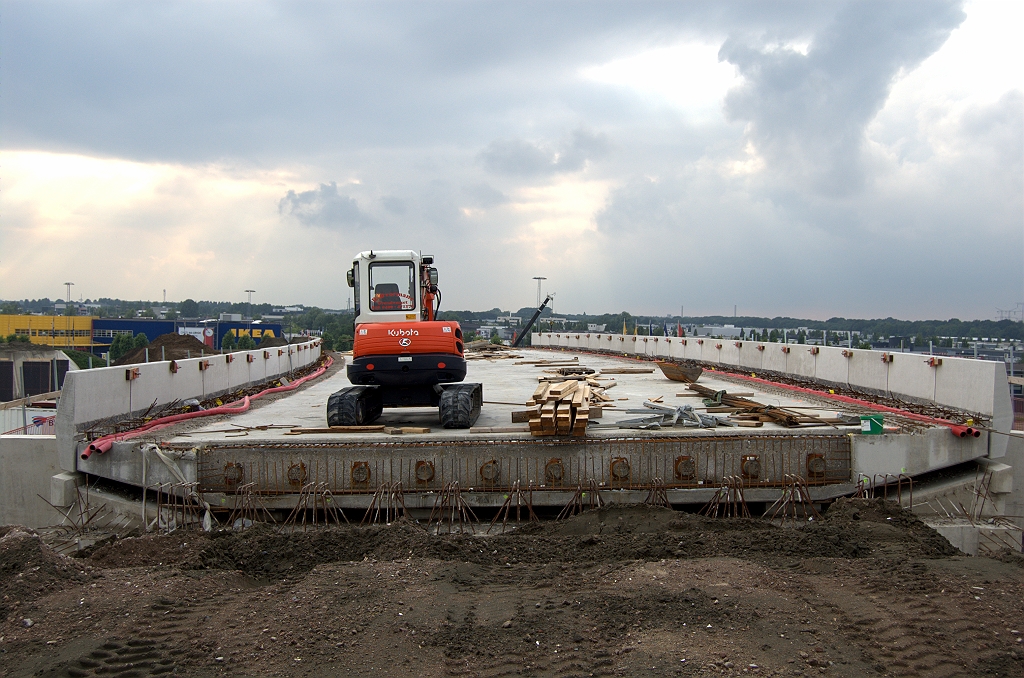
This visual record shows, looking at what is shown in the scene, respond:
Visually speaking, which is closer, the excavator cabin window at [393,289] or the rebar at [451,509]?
the rebar at [451,509]

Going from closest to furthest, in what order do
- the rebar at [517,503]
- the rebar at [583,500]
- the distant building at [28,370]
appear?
the rebar at [517,503] → the rebar at [583,500] → the distant building at [28,370]

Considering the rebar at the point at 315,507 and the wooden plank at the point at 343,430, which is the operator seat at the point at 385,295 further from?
the rebar at the point at 315,507

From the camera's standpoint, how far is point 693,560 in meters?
7.10

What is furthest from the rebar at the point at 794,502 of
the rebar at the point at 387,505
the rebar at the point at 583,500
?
the rebar at the point at 387,505


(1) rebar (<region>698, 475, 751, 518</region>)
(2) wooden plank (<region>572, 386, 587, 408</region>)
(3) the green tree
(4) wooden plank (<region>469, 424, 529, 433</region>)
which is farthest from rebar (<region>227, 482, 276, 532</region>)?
(3) the green tree

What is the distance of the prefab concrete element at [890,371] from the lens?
10469 mm

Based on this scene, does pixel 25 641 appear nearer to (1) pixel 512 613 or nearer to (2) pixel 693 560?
(1) pixel 512 613

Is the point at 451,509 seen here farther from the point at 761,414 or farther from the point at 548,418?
the point at 761,414

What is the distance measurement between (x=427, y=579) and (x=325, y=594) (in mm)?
902

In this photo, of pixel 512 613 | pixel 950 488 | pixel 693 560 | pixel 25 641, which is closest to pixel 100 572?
pixel 25 641

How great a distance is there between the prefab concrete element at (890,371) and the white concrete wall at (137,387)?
1245cm

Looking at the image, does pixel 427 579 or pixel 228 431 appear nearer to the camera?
pixel 427 579

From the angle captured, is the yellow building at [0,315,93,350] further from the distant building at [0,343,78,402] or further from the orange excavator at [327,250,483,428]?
the orange excavator at [327,250,483,428]

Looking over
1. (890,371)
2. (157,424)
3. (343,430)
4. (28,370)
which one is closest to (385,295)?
(343,430)
